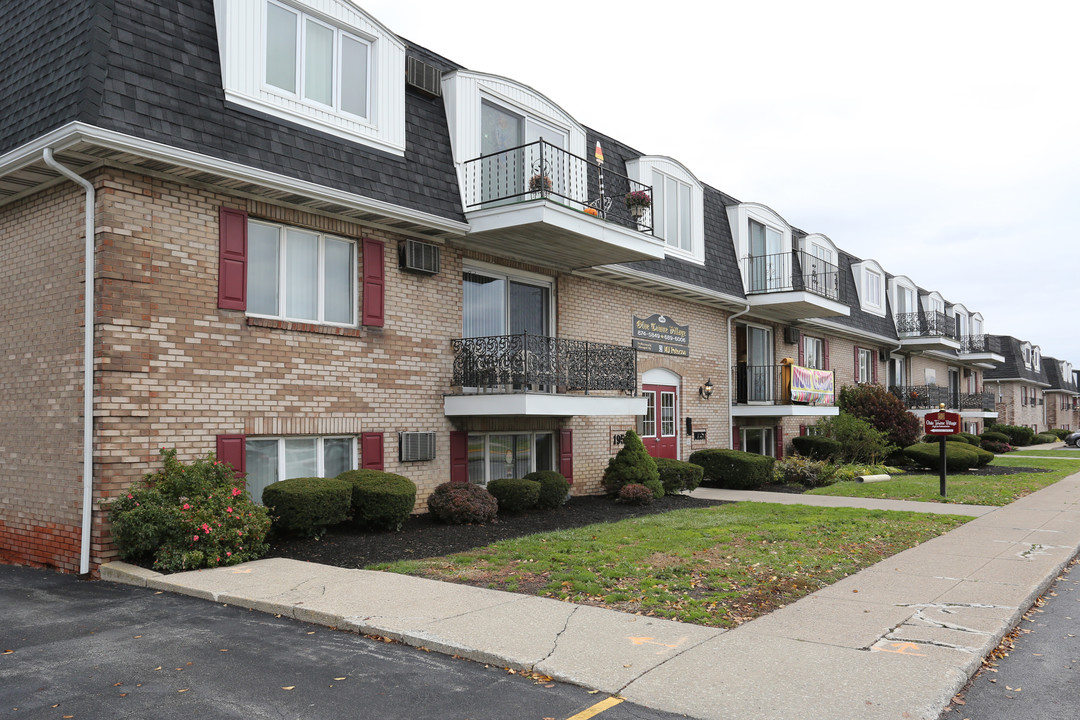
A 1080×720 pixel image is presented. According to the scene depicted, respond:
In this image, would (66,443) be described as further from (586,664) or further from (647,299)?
Answer: (647,299)

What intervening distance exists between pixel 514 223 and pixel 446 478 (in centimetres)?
431

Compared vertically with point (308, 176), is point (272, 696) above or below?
below

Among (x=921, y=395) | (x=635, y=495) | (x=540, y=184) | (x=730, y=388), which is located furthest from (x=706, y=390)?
(x=921, y=395)

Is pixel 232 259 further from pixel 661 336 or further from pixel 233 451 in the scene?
pixel 661 336

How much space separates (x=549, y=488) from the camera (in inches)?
556

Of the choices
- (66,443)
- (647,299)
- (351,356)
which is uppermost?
(647,299)

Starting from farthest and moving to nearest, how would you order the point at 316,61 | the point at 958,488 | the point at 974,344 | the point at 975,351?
the point at 974,344 → the point at 975,351 → the point at 958,488 → the point at 316,61

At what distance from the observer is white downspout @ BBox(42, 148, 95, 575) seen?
30.3 feet

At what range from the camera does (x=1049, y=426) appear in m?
70.4

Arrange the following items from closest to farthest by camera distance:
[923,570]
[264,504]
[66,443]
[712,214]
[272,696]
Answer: [272,696] → [923,570] → [66,443] → [264,504] → [712,214]

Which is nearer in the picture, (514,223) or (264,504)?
(264,504)

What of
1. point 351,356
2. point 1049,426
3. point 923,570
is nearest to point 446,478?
point 351,356

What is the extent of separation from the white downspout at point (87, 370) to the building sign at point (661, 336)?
1124cm

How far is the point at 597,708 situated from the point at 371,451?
7.97m
